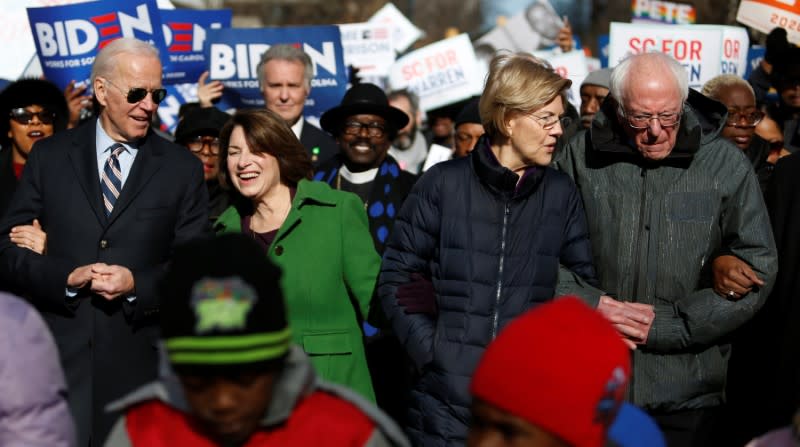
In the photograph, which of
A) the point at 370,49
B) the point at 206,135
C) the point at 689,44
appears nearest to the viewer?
the point at 206,135

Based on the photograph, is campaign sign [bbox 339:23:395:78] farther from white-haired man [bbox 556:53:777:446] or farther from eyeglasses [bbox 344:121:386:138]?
white-haired man [bbox 556:53:777:446]

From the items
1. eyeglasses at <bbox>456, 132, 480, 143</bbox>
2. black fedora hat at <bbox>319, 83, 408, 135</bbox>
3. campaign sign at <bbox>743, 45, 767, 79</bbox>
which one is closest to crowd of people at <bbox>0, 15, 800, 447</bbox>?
black fedora hat at <bbox>319, 83, 408, 135</bbox>

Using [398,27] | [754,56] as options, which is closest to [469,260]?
[754,56]

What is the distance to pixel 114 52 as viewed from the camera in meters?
5.74

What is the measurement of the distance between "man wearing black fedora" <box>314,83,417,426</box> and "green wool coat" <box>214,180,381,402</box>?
1.30 metres

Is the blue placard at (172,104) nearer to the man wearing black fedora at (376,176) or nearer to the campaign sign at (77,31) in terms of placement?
the campaign sign at (77,31)

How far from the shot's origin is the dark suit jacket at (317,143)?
27.1 ft

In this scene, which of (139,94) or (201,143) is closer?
(139,94)

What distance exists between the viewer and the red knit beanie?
270cm

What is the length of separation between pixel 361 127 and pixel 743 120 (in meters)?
2.59

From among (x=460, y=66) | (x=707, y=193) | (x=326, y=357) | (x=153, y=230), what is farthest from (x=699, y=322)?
(x=460, y=66)

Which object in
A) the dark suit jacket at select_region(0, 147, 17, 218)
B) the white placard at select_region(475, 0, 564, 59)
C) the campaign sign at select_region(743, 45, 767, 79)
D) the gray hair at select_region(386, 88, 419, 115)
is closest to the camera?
the dark suit jacket at select_region(0, 147, 17, 218)

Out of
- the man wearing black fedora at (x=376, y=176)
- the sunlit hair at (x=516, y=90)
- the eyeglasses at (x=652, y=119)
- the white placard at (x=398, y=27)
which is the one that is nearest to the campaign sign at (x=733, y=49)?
the man wearing black fedora at (x=376, y=176)

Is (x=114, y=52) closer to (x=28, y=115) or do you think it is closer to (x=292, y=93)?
(x=28, y=115)
